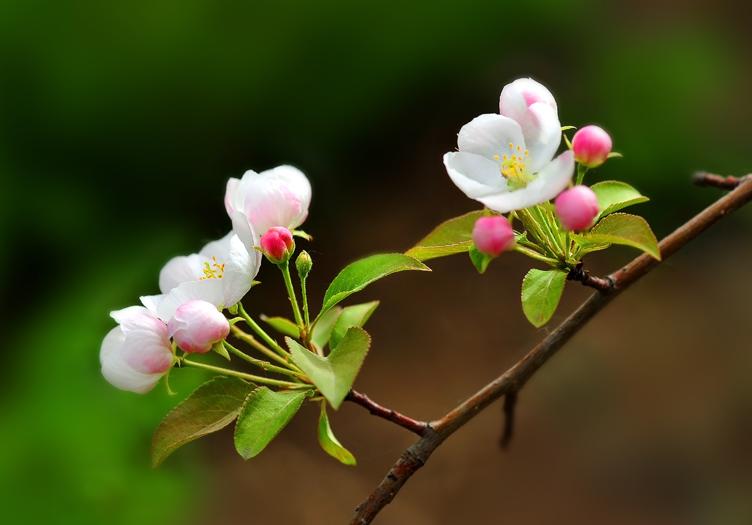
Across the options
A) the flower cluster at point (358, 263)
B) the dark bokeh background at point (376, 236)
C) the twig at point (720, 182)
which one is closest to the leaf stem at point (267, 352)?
the flower cluster at point (358, 263)

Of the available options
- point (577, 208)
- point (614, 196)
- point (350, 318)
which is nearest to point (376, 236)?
point (350, 318)

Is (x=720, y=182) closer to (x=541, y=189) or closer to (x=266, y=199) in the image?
(x=541, y=189)

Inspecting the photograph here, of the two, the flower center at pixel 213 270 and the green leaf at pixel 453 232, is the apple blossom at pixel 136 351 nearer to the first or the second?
the flower center at pixel 213 270

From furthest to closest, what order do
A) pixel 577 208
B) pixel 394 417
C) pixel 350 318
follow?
1. pixel 350 318
2. pixel 394 417
3. pixel 577 208

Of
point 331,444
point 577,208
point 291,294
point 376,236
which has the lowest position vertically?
point 376,236

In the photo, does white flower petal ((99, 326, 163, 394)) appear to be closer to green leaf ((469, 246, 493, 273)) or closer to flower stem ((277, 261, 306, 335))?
flower stem ((277, 261, 306, 335))

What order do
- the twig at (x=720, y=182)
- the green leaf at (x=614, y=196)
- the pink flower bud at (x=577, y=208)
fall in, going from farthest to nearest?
the twig at (x=720, y=182), the green leaf at (x=614, y=196), the pink flower bud at (x=577, y=208)

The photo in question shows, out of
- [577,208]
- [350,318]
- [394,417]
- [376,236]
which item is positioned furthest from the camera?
[376,236]
